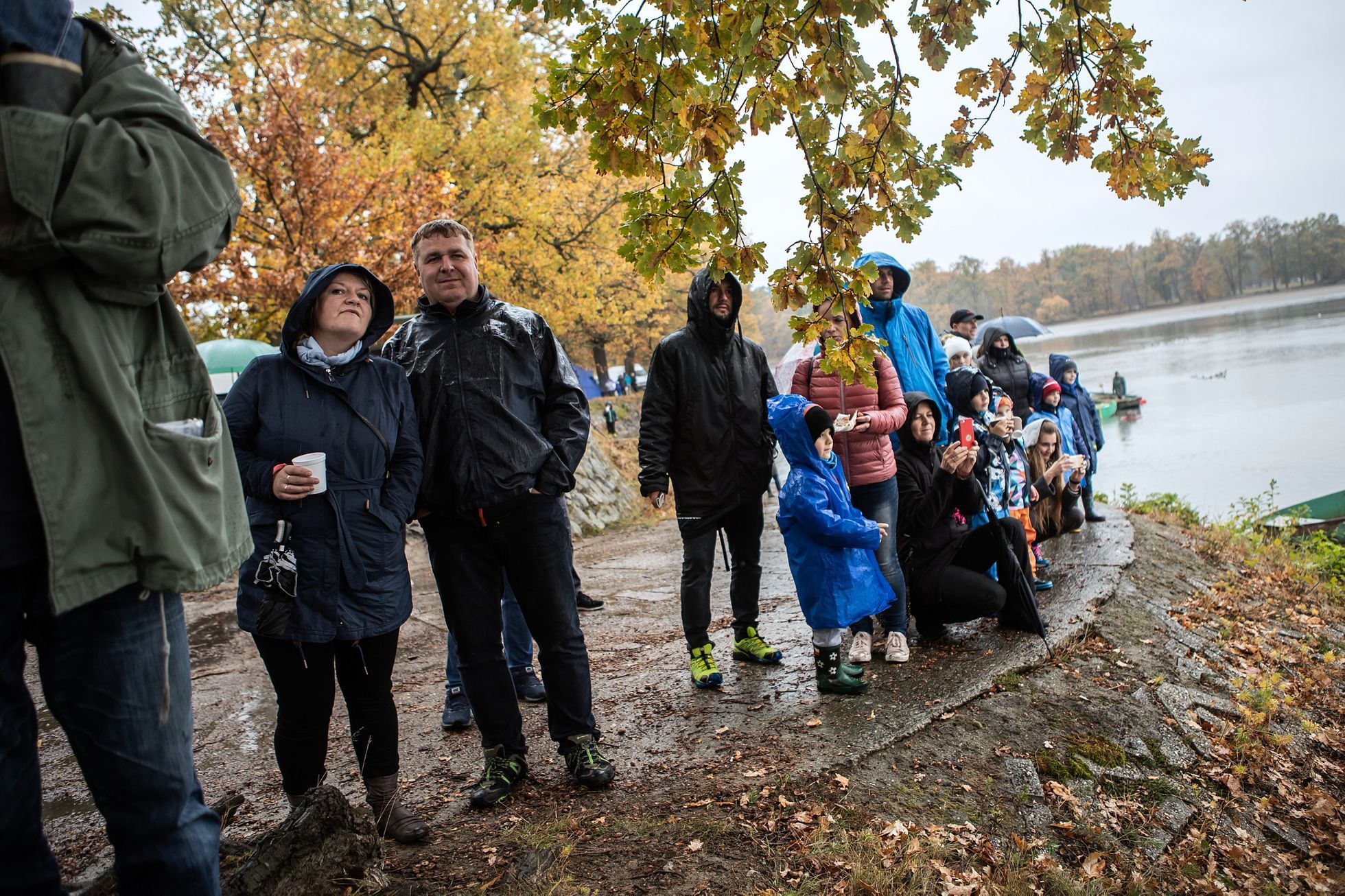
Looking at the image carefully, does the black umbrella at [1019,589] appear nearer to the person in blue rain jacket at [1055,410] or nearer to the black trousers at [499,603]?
the person in blue rain jacket at [1055,410]

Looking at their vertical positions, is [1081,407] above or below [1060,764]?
above

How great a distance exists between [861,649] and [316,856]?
299cm

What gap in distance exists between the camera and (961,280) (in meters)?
112

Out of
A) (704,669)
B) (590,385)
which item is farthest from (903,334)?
(590,385)

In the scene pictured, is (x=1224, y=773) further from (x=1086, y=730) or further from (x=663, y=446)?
(x=663, y=446)

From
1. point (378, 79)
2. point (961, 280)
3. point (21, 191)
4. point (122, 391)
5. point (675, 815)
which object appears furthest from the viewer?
point (961, 280)

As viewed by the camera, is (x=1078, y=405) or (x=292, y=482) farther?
(x=1078, y=405)

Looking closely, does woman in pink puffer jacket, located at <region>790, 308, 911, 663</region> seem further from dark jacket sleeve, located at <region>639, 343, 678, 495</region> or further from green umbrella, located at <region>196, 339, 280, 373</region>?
green umbrella, located at <region>196, 339, 280, 373</region>

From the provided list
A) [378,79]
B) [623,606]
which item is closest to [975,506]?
[623,606]

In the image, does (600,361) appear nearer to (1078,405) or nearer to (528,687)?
(1078,405)

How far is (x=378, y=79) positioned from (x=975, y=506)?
15.5 meters

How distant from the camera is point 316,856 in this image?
2439 millimetres

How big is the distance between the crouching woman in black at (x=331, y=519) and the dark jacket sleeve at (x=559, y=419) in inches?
19.8

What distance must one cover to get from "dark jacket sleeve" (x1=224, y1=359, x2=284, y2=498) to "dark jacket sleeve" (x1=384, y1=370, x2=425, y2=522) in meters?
0.38
